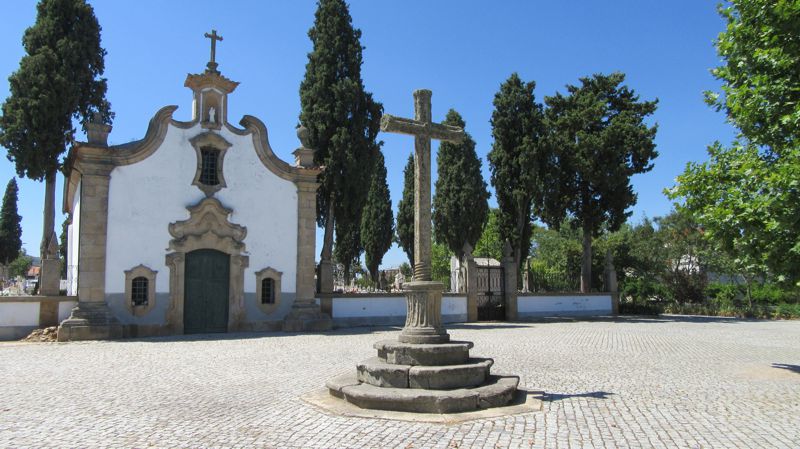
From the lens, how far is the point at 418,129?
8.59 meters

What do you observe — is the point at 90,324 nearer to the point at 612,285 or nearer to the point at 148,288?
the point at 148,288

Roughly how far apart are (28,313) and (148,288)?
3.06 meters

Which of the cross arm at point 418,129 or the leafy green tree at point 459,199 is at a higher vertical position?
the leafy green tree at point 459,199

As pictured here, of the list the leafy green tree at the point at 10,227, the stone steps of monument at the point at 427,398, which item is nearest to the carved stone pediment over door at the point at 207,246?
the stone steps of monument at the point at 427,398

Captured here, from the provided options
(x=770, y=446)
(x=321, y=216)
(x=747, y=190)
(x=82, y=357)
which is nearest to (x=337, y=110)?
(x=321, y=216)

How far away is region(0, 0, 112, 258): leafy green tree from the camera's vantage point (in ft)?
61.1

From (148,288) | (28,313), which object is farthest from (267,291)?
(28,313)

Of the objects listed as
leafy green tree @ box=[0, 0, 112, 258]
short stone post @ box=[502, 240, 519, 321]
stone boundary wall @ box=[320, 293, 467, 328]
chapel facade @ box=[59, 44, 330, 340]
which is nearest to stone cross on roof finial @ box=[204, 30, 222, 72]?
chapel facade @ box=[59, 44, 330, 340]

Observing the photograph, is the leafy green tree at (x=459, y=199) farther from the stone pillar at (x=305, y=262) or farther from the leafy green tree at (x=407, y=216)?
the stone pillar at (x=305, y=262)

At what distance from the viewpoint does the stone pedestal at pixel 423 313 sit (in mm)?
7633

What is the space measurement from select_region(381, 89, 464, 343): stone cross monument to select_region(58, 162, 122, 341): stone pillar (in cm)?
1145

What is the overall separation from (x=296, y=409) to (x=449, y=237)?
21279mm

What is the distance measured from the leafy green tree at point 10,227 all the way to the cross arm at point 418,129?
46.9 m

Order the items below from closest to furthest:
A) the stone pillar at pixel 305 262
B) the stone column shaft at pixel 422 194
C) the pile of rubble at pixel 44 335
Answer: the stone column shaft at pixel 422 194, the pile of rubble at pixel 44 335, the stone pillar at pixel 305 262
